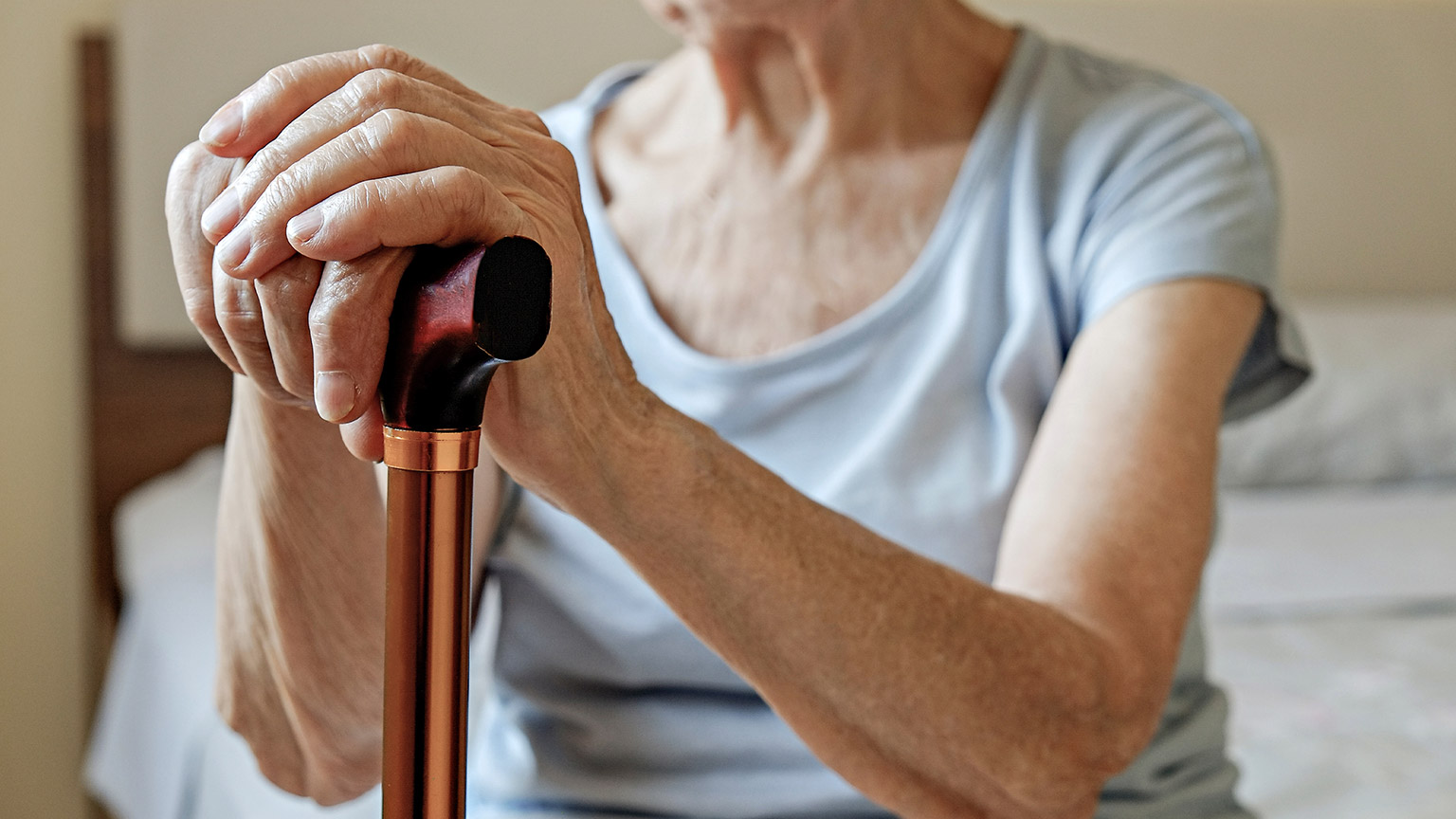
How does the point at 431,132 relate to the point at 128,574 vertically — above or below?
above

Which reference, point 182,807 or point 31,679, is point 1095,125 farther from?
point 31,679

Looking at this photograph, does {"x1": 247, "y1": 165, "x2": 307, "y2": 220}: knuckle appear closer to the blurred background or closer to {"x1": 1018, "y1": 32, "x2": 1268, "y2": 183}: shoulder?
{"x1": 1018, "y1": 32, "x2": 1268, "y2": 183}: shoulder

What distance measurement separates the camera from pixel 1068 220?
0.83m

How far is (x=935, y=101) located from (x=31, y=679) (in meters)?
1.70

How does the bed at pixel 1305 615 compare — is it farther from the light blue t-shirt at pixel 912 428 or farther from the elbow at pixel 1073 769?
the elbow at pixel 1073 769

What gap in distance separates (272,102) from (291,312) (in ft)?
0.27

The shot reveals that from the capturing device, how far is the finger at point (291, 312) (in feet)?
1.32

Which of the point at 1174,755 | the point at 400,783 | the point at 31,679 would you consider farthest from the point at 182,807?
the point at 400,783

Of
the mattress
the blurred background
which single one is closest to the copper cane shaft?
the mattress

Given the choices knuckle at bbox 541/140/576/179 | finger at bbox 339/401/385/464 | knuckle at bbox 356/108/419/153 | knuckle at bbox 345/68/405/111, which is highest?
knuckle at bbox 345/68/405/111

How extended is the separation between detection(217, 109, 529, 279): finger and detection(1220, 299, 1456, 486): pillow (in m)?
1.85

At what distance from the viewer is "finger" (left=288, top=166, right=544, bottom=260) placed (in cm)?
38

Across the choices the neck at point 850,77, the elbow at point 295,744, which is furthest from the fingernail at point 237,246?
the neck at point 850,77

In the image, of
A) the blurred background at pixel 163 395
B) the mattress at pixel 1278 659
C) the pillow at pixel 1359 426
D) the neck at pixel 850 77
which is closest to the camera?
the neck at pixel 850 77
